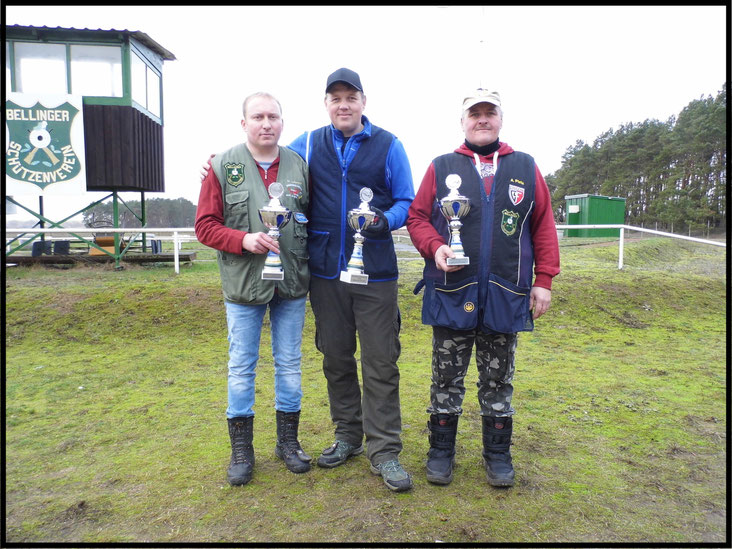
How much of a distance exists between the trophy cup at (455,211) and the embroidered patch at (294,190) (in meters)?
0.79

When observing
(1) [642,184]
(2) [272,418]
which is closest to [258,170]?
(2) [272,418]

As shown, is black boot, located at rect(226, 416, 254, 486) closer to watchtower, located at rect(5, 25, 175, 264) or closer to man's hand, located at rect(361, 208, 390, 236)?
man's hand, located at rect(361, 208, 390, 236)

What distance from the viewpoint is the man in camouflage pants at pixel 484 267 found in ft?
9.11

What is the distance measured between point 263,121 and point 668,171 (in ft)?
160

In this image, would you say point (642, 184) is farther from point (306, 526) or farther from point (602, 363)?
point (306, 526)

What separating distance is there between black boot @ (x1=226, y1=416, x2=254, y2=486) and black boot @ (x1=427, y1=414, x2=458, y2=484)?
97 centimetres

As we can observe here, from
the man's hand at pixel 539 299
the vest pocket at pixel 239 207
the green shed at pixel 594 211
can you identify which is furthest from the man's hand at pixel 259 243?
the green shed at pixel 594 211

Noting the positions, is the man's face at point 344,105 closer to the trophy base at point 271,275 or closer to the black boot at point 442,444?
the trophy base at point 271,275

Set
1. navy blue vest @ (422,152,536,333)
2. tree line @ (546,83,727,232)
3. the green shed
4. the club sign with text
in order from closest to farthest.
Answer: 1. navy blue vest @ (422,152,536,333)
2. the club sign with text
3. the green shed
4. tree line @ (546,83,727,232)

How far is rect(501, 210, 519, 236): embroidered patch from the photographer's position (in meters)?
2.81

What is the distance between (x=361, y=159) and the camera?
294 cm

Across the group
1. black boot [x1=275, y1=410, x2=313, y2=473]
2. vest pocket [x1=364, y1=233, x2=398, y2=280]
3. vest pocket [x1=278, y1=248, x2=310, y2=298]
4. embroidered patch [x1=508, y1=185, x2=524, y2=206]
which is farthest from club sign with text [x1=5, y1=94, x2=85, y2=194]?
embroidered patch [x1=508, y1=185, x2=524, y2=206]

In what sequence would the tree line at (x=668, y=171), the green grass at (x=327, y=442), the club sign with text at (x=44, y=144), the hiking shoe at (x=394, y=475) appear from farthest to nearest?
the tree line at (x=668, y=171)
the club sign with text at (x=44, y=144)
the hiking shoe at (x=394, y=475)
the green grass at (x=327, y=442)

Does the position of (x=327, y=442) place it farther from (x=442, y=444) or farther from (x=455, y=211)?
(x=455, y=211)
